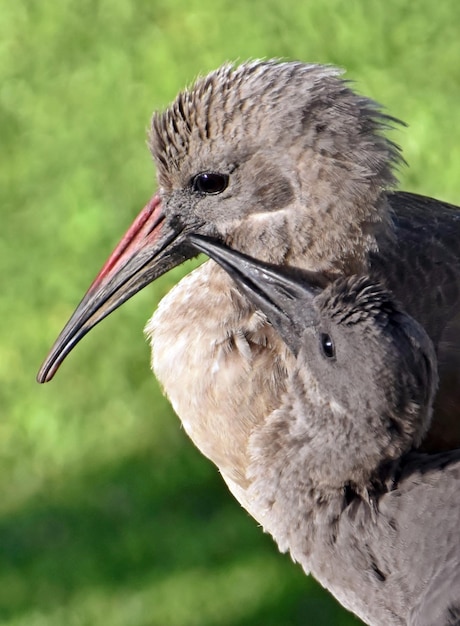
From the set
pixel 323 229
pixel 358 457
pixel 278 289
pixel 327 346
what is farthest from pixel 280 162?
pixel 358 457

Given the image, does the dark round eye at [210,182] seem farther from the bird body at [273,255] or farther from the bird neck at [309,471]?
the bird neck at [309,471]

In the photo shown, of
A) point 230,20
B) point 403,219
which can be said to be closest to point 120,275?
point 403,219

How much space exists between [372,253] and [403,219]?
39cm

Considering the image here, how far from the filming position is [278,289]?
281 centimetres

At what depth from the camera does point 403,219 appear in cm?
335

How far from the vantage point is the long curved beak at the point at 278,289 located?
9.12 feet

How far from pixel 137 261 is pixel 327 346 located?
64 cm

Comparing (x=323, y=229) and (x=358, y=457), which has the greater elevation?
(x=323, y=229)

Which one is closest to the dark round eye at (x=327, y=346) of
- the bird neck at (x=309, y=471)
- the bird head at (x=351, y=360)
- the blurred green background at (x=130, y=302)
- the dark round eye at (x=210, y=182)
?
the bird head at (x=351, y=360)

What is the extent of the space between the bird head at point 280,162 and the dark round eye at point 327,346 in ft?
0.80

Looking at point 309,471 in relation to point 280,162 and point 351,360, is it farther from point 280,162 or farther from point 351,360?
point 280,162

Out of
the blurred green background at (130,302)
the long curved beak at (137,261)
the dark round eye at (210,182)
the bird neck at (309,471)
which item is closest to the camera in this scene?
the bird neck at (309,471)

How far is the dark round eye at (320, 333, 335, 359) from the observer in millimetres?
2680

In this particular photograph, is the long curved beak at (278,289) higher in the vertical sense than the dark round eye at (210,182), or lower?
lower
